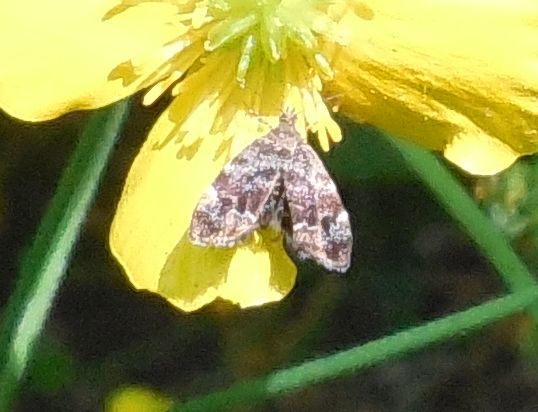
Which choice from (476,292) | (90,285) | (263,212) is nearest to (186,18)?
(263,212)

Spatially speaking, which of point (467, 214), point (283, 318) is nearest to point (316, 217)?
point (467, 214)

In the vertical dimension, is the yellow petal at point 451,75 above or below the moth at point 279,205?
above

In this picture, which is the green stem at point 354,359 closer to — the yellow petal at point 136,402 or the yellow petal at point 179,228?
the yellow petal at point 179,228

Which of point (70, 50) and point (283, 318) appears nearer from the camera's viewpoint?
point (70, 50)

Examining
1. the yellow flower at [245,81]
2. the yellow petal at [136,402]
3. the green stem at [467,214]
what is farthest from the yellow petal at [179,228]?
the yellow petal at [136,402]

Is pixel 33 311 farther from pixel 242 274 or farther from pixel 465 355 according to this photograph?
pixel 465 355

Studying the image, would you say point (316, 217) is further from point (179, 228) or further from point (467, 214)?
point (467, 214)
